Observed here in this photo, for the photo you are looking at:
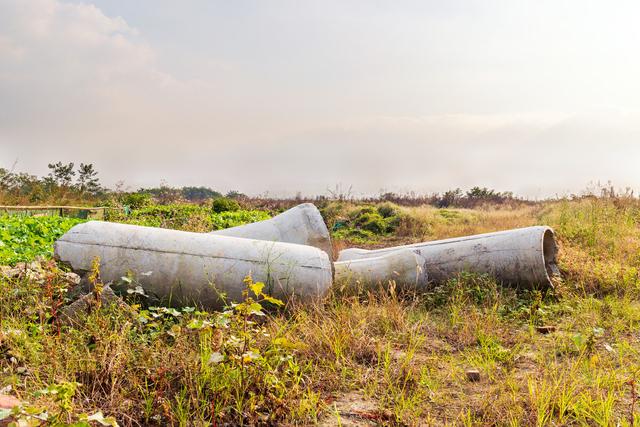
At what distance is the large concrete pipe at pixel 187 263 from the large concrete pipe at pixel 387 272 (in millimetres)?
992

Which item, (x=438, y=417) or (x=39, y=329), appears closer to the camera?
(x=438, y=417)

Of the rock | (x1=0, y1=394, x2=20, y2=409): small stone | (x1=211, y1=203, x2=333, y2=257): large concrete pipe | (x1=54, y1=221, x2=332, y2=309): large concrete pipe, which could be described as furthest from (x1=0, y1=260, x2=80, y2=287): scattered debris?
(x1=211, y1=203, x2=333, y2=257): large concrete pipe

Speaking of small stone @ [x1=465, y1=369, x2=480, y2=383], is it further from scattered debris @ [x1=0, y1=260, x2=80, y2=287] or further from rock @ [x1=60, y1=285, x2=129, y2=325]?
scattered debris @ [x1=0, y1=260, x2=80, y2=287]

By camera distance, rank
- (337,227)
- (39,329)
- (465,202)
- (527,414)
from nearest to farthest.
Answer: (527,414)
(39,329)
(337,227)
(465,202)

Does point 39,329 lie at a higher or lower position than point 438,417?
higher

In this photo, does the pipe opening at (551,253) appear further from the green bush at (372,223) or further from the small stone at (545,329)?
the green bush at (372,223)

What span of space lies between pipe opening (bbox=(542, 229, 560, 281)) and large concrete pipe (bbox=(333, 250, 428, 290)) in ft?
6.74

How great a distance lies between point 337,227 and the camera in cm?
1720

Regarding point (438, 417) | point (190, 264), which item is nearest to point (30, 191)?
point (190, 264)

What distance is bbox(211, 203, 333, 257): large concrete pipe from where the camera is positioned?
27.0 ft

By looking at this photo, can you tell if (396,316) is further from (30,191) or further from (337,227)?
(30,191)

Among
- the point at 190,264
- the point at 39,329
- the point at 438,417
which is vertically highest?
the point at 190,264

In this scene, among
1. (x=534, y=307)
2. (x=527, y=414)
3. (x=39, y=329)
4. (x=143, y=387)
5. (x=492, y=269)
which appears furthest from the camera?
(x=492, y=269)

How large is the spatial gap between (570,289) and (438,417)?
15.1 feet
